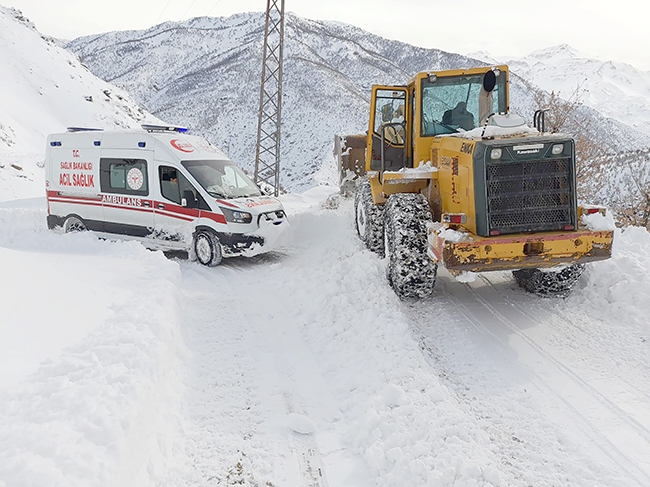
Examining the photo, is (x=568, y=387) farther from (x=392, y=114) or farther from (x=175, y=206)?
(x=175, y=206)

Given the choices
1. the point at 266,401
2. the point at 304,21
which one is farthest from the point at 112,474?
the point at 304,21

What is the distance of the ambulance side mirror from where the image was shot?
8.66 meters

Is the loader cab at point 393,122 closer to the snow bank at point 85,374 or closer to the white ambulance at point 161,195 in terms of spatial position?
the white ambulance at point 161,195

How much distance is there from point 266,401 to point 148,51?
13324cm

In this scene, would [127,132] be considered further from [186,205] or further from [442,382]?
[442,382]

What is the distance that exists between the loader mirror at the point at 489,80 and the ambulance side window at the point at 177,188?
4.94m

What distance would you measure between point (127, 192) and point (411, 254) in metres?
6.00

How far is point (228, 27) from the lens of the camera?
13100cm

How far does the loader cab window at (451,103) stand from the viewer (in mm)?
6996

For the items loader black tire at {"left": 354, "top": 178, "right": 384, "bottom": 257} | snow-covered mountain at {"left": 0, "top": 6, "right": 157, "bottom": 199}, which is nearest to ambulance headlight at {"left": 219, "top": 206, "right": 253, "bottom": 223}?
loader black tire at {"left": 354, "top": 178, "right": 384, "bottom": 257}

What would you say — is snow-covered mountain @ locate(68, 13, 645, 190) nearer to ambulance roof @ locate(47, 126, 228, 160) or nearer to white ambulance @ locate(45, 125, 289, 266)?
ambulance roof @ locate(47, 126, 228, 160)

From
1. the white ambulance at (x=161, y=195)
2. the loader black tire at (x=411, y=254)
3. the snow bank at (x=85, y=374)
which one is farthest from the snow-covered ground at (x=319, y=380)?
the white ambulance at (x=161, y=195)

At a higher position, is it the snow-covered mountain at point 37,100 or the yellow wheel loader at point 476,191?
the snow-covered mountain at point 37,100

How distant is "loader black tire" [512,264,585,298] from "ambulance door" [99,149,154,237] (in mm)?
6691
